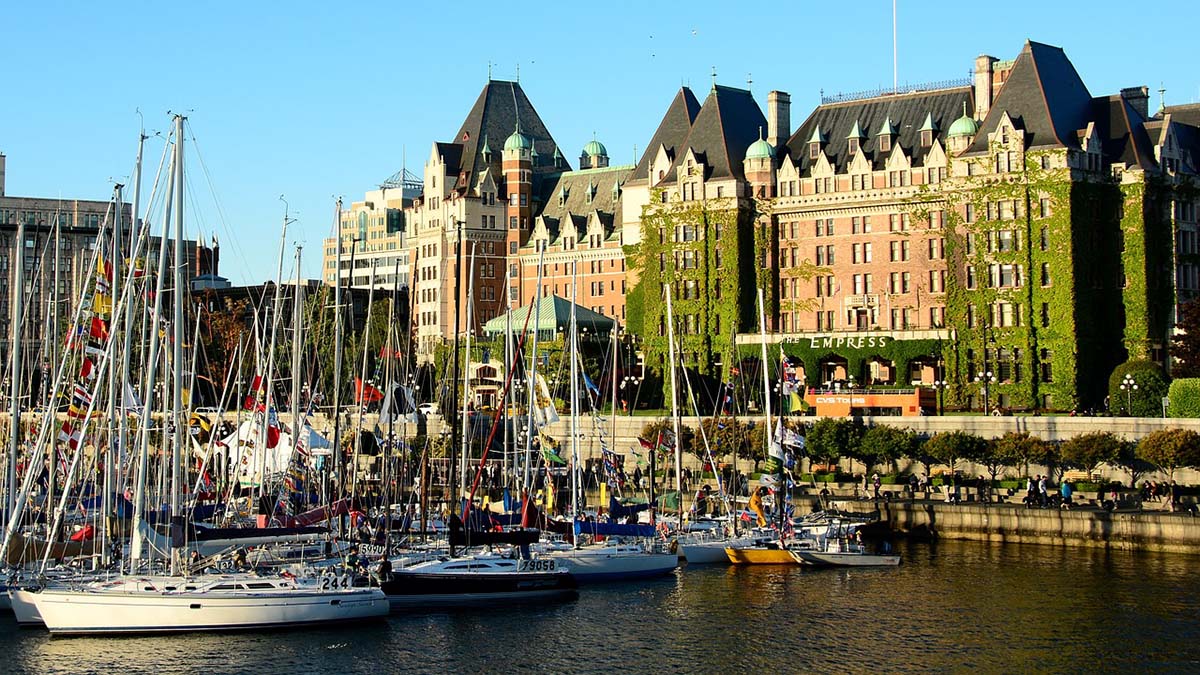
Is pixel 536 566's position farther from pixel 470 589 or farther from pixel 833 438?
pixel 833 438

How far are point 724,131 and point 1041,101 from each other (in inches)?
1126

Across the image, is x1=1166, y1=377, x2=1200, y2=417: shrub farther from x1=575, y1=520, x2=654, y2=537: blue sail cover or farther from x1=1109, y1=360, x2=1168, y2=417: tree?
x1=575, y1=520, x2=654, y2=537: blue sail cover

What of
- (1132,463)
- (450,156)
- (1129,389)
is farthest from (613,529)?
(450,156)

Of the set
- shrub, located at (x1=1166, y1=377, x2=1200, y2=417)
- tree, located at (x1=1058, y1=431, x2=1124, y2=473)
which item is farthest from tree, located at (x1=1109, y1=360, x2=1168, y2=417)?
tree, located at (x1=1058, y1=431, x2=1124, y2=473)

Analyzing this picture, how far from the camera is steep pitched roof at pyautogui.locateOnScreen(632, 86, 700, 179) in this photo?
151125 millimetres

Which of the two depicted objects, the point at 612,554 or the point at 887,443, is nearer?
the point at 612,554

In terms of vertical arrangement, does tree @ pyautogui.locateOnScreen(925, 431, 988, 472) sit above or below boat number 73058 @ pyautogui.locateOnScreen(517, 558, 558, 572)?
above

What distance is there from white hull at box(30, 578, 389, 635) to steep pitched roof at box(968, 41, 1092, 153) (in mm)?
76965

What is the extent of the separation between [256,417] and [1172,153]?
2837 inches

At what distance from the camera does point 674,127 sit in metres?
152

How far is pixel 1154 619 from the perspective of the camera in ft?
221

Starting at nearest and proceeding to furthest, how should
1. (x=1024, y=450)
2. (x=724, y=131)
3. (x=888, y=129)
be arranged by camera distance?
(x=1024, y=450)
(x=888, y=129)
(x=724, y=131)

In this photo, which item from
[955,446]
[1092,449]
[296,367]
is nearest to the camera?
[296,367]

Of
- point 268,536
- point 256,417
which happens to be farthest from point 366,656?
point 256,417
